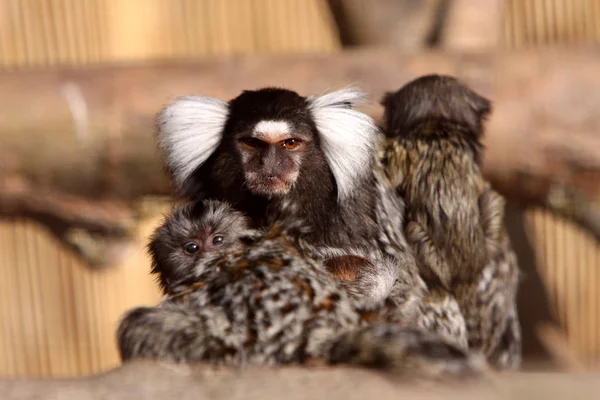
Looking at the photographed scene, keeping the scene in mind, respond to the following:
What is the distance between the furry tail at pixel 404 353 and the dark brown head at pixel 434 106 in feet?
4.11

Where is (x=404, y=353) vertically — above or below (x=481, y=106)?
below

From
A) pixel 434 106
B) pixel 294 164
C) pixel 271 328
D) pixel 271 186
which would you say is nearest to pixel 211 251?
pixel 271 186

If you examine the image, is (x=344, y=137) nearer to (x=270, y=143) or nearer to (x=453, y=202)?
(x=270, y=143)

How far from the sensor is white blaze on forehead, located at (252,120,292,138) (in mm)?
2609

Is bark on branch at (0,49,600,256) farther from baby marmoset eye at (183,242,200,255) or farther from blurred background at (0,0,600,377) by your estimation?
baby marmoset eye at (183,242,200,255)

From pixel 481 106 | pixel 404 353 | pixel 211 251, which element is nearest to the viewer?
pixel 404 353

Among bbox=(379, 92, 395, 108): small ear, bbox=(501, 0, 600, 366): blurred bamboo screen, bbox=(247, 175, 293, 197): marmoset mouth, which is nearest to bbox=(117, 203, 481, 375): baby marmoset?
bbox=(247, 175, 293, 197): marmoset mouth

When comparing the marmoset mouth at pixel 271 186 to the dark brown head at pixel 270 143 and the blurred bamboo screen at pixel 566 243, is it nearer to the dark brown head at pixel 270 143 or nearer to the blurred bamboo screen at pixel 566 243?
A: the dark brown head at pixel 270 143

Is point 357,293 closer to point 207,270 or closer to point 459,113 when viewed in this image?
point 207,270

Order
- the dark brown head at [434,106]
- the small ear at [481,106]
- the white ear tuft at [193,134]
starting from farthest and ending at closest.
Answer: the small ear at [481,106]
the dark brown head at [434,106]
the white ear tuft at [193,134]

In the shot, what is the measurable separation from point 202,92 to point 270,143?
7.92 ft

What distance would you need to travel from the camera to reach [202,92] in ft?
16.3

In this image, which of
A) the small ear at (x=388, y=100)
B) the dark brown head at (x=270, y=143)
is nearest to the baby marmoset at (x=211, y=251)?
the dark brown head at (x=270, y=143)

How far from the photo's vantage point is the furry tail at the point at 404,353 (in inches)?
68.8
